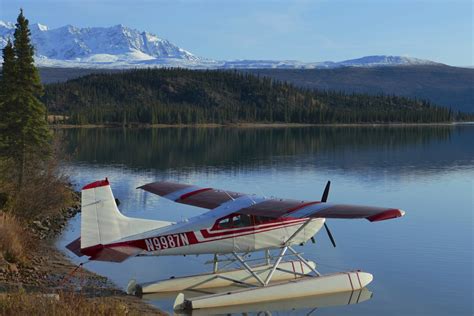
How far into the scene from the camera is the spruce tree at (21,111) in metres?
26.5

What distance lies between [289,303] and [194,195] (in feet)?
12.2

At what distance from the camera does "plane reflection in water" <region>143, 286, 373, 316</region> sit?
47.1 ft

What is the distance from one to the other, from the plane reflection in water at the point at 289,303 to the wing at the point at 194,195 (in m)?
2.08

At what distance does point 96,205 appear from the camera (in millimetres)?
13797

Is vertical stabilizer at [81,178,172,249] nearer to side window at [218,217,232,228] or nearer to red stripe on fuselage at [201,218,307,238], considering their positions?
red stripe on fuselage at [201,218,307,238]

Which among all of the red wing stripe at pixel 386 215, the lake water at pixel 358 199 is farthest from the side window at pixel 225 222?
the red wing stripe at pixel 386 215

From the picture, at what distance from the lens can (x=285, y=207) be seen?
14039 mm

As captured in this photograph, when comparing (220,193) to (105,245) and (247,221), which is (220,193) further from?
(105,245)

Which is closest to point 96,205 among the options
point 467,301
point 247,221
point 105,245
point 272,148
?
point 105,245

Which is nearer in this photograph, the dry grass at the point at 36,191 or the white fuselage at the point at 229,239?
the white fuselage at the point at 229,239

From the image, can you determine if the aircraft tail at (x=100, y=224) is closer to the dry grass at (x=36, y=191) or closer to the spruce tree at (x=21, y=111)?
the dry grass at (x=36, y=191)

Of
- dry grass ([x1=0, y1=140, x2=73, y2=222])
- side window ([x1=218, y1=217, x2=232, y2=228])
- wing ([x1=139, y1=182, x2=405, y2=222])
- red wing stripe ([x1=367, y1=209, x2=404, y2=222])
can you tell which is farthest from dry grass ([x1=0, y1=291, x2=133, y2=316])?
dry grass ([x1=0, y1=140, x2=73, y2=222])

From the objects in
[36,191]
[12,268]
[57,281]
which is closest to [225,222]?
[57,281]

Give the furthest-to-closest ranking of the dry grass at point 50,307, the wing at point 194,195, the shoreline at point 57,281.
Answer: the wing at point 194,195, the shoreline at point 57,281, the dry grass at point 50,307
